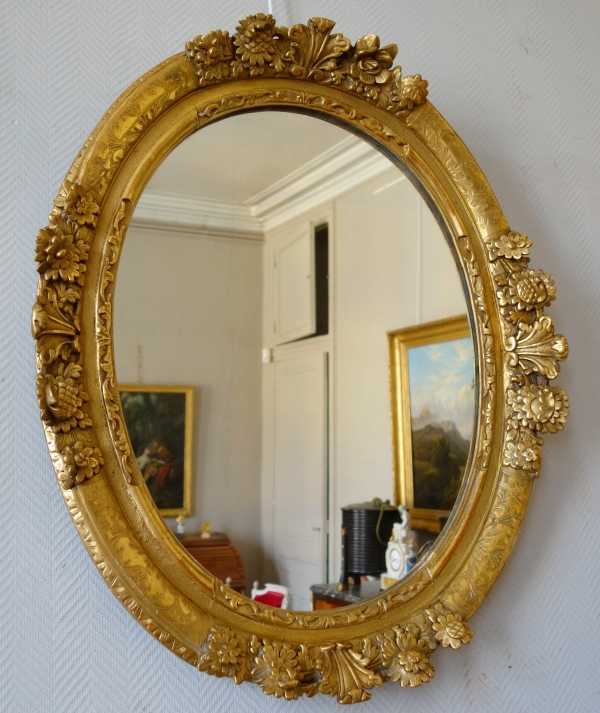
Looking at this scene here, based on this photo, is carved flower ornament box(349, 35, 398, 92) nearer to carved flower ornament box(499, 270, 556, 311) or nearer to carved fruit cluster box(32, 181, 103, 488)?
carved flower ornament box(499, 270, 556, 311)

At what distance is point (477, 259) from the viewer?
1.42 m

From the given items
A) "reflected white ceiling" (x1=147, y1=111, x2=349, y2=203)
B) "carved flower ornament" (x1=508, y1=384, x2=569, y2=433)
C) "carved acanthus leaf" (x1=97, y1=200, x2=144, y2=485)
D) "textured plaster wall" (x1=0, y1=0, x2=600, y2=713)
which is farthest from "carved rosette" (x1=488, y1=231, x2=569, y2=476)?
"carved acanthus leaf" (x1=97, y1=200, x2=144, y2=485)

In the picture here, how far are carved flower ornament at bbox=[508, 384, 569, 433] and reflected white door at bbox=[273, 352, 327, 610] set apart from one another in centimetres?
37

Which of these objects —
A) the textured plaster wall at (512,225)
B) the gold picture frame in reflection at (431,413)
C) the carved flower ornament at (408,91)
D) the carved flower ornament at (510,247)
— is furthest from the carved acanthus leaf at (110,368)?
the carved flower ornament at (510,247)

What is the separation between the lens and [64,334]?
1.09m

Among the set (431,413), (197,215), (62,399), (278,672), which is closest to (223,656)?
(278,672)

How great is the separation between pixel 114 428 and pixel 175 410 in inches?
4.0

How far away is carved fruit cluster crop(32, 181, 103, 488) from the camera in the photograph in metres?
1.06

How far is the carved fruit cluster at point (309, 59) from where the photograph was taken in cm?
123

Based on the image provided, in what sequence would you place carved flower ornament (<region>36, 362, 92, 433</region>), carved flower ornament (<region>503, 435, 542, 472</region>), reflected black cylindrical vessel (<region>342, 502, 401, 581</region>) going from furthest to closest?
carved flower ornament (<region>503, 435, 542, 472</region>) → reflected black cylindrical vessel (<region>342, 502, 401, 581</region>) → carved flower ornament (<region>36, 362, 92, 433</region>)

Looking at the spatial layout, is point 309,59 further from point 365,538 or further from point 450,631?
point 450,631

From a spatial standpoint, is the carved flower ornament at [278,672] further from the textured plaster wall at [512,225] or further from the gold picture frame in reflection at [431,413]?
the gold picture frame in reflection at [431,413]

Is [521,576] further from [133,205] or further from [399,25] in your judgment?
[399,25]

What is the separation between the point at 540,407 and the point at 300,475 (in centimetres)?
45
